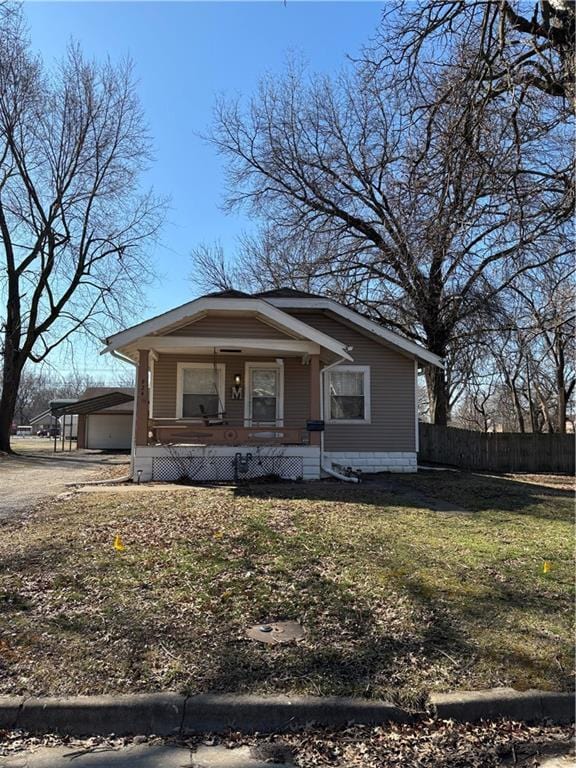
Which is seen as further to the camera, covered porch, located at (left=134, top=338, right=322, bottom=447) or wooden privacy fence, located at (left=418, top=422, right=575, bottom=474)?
wooden privacy fence, located at (left=418, top=422, right=575, bottom=474)

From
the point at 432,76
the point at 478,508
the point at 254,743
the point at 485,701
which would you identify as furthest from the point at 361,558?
the point at 432,76

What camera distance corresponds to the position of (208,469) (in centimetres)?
1203

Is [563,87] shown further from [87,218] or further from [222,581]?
[87,218]

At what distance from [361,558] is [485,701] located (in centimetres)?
257

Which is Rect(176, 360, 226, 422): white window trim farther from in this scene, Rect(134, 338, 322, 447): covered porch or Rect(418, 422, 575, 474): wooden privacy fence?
Rect(418, 422, 575, 474): wooden privacy fence

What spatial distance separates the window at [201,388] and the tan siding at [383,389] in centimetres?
276

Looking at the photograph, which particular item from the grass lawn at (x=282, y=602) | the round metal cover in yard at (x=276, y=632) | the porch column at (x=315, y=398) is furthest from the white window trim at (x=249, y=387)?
the round metal cover in yard at (x=276, y=632)

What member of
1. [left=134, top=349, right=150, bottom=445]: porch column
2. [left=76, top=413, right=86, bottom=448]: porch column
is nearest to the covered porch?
[left=134, top=349, right=150, bottom=445]: porch column

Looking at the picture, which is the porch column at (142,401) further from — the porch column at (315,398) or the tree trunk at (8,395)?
the tree trunk at (8,395)

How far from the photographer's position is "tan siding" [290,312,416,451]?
49.7 feet

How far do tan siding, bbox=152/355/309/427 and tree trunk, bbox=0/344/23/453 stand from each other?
44.5 ft

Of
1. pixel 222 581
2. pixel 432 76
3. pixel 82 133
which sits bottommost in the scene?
pixel 222 581

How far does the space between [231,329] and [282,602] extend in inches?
340

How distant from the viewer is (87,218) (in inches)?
1029
